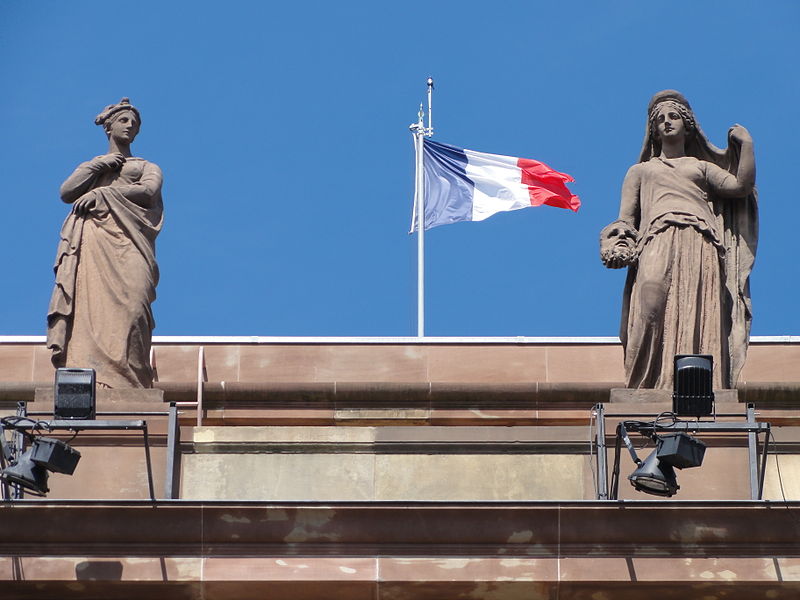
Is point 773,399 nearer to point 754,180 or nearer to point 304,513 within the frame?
point 754,180

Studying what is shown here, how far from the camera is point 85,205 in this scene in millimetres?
23359

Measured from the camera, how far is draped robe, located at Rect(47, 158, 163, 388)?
2260 cm

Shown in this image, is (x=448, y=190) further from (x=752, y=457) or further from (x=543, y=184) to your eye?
(x=752, y=457)

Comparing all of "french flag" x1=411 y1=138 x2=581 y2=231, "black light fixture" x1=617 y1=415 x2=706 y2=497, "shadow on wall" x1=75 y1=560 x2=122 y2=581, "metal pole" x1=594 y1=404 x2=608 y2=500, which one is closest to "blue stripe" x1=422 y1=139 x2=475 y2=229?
"french flag" x1=411 y1=138 x2=581 y2=231

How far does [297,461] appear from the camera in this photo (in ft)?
70.9

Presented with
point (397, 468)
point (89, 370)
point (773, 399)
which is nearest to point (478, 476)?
point (397, 468)

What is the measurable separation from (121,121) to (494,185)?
39.8 ft

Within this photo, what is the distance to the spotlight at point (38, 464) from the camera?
19.3 m

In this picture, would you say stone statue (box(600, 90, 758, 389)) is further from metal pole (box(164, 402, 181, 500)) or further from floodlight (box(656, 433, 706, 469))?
metal pole (box(164, 402, 181, 500))

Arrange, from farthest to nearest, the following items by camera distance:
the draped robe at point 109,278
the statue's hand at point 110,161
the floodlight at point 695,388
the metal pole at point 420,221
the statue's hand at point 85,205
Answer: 1. the metal pole at point 420,221
2. the statue's hand at point 110,161
3. the statue's hand at point 85,205
4. the draped robe at point 109,278
5. the floodlight at point 695,388

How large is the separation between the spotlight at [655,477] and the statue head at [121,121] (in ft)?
23.3

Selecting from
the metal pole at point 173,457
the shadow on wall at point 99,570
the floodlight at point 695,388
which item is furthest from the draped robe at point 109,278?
the floodlight at point 695,388

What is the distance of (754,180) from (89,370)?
22.5ft

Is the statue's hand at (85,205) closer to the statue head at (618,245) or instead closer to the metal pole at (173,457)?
the metal pole at (173,457)
